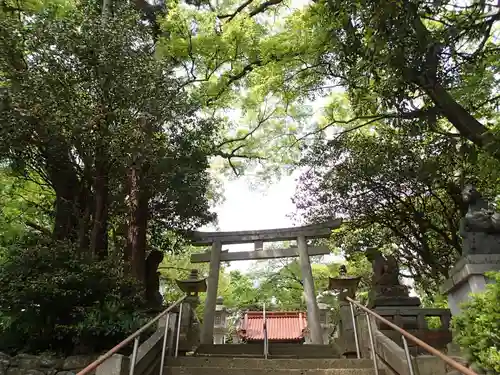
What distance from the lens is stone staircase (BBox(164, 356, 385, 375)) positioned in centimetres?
480

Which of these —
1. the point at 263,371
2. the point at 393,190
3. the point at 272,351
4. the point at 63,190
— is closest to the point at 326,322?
the point at 393,190

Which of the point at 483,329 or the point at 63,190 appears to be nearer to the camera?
the point at 483,329

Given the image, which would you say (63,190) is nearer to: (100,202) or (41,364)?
(100,202)

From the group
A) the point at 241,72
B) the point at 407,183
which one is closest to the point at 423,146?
the point at 407,183

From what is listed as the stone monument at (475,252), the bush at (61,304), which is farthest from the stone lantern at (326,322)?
the bush at (61,304)

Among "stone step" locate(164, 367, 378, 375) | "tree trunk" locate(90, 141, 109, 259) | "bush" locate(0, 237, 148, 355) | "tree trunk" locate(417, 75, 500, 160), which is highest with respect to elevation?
A: "tree trunk" locate(417, 75, 500, 160)

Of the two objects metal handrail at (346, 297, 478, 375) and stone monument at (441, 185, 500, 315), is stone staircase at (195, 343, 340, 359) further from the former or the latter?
stone monument at (441, 185, 500, 315)

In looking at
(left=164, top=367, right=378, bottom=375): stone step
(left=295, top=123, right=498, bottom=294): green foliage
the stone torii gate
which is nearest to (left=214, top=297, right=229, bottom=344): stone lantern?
the stone torii gate

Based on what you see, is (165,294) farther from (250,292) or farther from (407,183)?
(407,183)

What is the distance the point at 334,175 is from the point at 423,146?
2.22 meters

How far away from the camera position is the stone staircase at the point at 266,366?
189 inches

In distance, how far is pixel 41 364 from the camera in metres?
5.16

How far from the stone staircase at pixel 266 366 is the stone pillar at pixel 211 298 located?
4.52 m

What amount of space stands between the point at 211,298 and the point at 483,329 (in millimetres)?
7633
